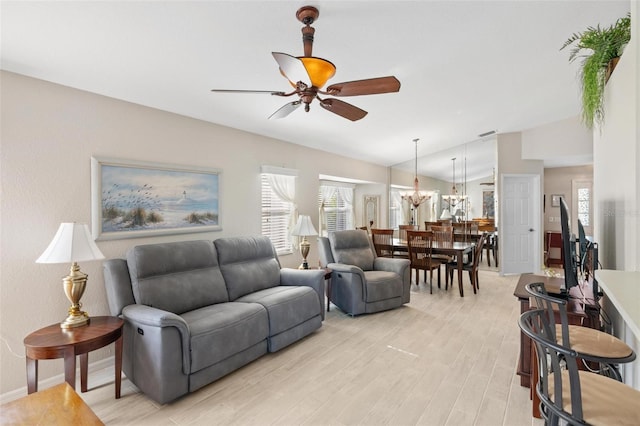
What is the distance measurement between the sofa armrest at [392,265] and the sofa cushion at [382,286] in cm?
10

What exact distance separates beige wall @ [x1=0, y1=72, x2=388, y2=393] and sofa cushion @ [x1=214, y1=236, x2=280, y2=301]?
55 cm

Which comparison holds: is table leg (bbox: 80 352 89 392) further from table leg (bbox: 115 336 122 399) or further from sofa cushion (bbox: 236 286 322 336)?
sofa cushion (bbox: 236 286 322 336)

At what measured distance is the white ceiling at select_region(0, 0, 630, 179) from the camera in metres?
2.04

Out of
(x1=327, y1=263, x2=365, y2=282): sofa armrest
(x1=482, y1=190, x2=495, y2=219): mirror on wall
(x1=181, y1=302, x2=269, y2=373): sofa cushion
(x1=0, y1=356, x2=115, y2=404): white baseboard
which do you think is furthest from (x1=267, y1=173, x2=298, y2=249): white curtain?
(x1=482, y1=190, x2=495, y2=219): mirror on wall

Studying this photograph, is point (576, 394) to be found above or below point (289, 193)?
below

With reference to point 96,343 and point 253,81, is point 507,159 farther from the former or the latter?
point 96,343

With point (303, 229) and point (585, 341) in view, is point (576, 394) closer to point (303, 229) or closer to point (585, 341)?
point (585, 341)

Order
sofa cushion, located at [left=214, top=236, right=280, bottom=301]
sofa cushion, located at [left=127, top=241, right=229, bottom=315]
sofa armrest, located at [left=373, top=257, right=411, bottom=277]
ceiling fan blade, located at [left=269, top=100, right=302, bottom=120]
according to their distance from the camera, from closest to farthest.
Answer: ceiling fan blade, located at [left=269, top=100, right=302, bottom=120] < sofa cushion, located at [left=127, top=241, right=229, bottom=315] < sofa cushion, located at [left=214, top=236, right=280, bottom=301] < sofa armrest, located at [left=373, top=257, right=411, bottom=277]

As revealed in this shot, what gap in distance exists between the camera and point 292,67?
186 centimetres

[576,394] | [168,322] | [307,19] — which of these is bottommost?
[168,322]

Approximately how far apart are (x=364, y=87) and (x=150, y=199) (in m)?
2.37

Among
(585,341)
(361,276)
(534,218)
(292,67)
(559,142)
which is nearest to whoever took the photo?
(585,341)

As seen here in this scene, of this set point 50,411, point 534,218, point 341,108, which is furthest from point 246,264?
point 534,218

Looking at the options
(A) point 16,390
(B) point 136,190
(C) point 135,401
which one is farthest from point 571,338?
(A) point 16,390
